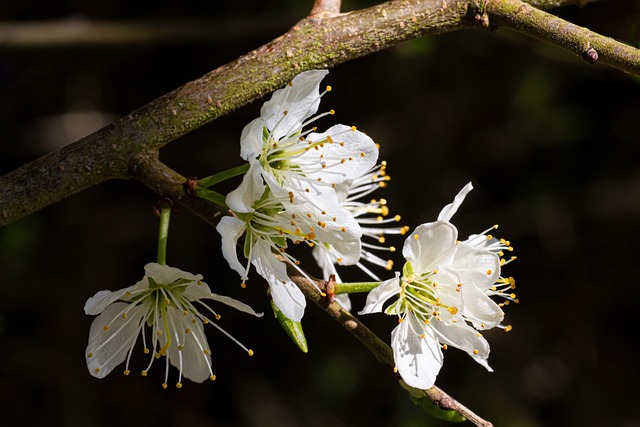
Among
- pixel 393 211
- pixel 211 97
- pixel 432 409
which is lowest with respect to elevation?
pixel 393 211

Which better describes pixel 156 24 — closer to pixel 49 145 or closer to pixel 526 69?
pixel 49 145

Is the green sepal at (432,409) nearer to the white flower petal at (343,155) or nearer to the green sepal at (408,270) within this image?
the green sepal at (408,270)

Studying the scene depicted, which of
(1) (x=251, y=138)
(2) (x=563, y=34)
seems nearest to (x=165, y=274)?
(1) (x=251, y=138)

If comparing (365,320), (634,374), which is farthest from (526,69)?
(634,374)

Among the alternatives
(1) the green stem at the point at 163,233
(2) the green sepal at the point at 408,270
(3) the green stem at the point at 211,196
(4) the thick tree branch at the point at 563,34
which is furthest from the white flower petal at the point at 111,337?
(4) the thick tree branch at the point at 563,34

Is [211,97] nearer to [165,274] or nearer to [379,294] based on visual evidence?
[165,274]

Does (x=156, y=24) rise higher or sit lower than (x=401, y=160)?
higher

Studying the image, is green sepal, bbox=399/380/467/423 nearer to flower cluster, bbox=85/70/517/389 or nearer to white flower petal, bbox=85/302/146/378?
flower cluster, bbox=85/70/517/389

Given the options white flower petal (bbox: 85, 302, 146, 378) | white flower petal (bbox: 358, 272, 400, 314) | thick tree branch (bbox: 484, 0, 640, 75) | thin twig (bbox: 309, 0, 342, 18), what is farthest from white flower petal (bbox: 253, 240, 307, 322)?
thick tree branch (bbox: 484, 0, 640, 75)

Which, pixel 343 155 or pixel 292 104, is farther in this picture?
pixel 343 155
